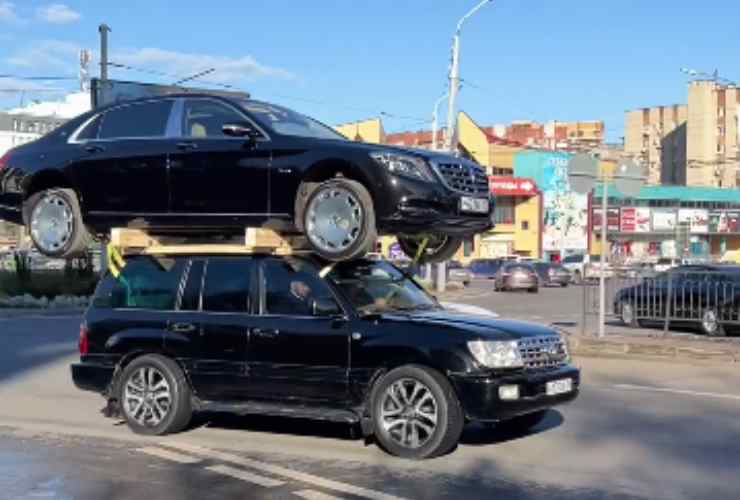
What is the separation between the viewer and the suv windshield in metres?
8.95

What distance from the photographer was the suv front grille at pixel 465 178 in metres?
9.20

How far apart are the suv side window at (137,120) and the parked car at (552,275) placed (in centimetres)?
4452

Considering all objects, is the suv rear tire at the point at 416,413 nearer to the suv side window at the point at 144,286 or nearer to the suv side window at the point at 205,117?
the suv side window at the point at 144,286

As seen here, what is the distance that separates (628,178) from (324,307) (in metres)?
11.8

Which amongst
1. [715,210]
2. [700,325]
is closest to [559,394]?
[700,325]

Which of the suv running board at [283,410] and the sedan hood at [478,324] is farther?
the suv running board at [283,410]

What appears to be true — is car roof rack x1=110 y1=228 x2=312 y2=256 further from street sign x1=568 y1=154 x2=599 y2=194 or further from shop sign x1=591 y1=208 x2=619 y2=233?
shop sign x1=591 y1=208 x2=619 y2=233

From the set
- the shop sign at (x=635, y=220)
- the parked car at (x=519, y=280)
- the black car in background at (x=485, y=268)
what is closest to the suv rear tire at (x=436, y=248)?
the parked car at (x=519, y=280)

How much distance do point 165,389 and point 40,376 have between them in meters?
5.33

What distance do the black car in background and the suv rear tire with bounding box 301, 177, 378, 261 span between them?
5413 centimetres

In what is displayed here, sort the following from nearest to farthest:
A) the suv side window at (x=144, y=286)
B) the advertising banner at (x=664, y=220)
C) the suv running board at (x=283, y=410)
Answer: the suv running board at (x=283, y=410)
the suv side window at (x=144, y=286)
the advertising banner at (x=664, y=220)

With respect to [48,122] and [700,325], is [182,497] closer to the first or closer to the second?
[700,325]

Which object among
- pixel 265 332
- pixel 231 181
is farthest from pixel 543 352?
pixel 231 181

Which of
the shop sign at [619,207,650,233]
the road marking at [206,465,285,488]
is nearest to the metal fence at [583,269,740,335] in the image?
the road marking at [206,465,285,488]
